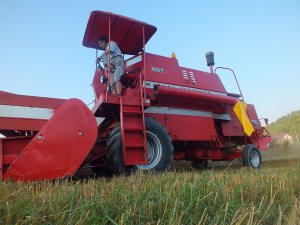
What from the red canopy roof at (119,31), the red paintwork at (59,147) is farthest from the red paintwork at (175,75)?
the red paintwork at (59,147)

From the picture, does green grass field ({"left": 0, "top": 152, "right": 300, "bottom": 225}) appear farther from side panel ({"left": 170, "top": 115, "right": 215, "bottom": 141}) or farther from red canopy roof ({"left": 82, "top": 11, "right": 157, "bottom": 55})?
red canopy roof ({"left": 82, "top": 11, "right": 157, "bottom": 55})

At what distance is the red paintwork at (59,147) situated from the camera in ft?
12.2

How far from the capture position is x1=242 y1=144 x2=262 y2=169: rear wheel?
744 cm

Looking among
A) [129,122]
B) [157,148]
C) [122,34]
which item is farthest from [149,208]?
[122,34]

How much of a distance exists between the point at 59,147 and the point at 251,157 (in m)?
5.24

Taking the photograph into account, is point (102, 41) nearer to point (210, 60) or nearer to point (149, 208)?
point (210, 60)

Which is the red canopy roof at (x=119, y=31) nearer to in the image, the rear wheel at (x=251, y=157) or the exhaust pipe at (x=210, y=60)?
the exhaust pipe at (x=210, y=60)

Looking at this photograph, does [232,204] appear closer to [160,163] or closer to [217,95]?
[160,163]

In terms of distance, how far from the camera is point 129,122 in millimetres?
4879

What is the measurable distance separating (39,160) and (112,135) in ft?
4.05

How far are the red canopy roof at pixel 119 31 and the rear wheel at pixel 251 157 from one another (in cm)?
347

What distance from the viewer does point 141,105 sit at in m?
5.15

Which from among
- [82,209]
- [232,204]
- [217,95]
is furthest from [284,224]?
[217,95]

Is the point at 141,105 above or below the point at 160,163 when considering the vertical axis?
above
